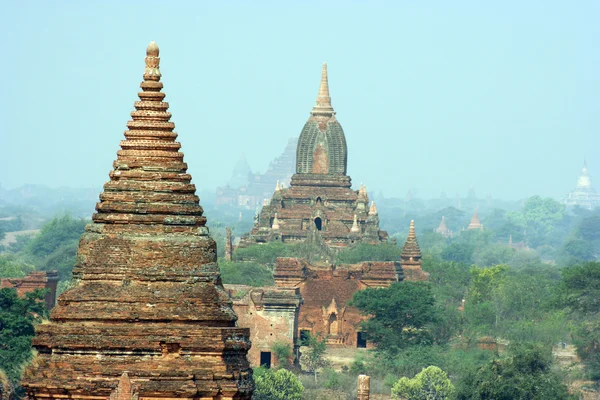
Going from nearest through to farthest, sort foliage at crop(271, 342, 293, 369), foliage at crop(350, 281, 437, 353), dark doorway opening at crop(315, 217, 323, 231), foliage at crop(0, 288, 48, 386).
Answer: foliage at crop(0, 288, 48, 386), foliage at crop(271, 342, 293, 369), foliage at crop(350, 281, 437, 353), dark doorway opening at crop(315, 217, 323, 231)

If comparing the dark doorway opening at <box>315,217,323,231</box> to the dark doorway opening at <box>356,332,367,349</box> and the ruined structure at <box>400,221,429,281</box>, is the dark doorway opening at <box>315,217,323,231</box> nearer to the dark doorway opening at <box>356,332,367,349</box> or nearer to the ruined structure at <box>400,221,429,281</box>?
the ruined structure at <box>400,221,429,281</box>

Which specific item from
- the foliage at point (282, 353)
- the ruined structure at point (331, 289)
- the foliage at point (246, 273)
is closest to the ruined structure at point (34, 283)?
the foliage at point (282, 353)

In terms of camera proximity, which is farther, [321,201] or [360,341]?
[321,201]

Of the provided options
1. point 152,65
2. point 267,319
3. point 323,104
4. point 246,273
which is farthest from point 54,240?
point 152,65

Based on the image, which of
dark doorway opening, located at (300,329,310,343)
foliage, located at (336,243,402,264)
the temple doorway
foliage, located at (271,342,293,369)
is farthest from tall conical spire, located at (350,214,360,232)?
foliage, located at (271,342,293,369)

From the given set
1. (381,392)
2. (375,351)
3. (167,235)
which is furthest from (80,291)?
(375,351)

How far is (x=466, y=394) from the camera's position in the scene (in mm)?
49312

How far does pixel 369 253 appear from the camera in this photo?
308 feet

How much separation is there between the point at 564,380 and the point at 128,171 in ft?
107

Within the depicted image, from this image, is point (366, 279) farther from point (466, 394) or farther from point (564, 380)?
point (466, 394)

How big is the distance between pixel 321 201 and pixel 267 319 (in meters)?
37.5

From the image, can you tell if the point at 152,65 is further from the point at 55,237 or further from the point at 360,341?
the point at 55,237

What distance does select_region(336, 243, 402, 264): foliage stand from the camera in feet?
304

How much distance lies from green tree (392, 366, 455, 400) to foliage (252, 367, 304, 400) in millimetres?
2277
